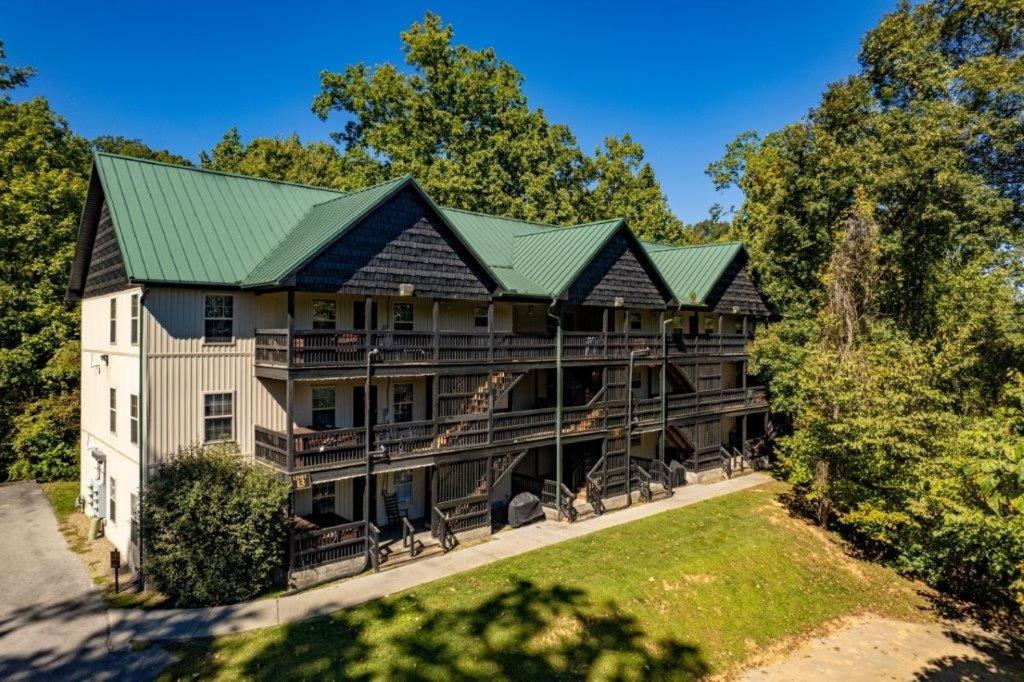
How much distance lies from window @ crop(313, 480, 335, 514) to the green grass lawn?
5285 millimetres

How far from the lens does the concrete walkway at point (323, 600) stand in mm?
15078

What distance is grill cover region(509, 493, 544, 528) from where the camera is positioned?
75.5 feet

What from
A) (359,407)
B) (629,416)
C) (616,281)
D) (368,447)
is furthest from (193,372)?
(629,416)

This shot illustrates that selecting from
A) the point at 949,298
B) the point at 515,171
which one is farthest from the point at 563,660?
the point at 515,171

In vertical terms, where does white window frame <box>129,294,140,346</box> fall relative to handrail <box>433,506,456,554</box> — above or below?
above

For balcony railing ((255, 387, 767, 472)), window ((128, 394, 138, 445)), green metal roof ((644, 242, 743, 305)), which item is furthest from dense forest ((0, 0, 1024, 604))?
window ((128, 394, 138, 445))

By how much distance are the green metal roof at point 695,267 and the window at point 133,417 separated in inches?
921

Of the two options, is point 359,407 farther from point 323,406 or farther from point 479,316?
point 479,316

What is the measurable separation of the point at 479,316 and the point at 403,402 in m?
4.59

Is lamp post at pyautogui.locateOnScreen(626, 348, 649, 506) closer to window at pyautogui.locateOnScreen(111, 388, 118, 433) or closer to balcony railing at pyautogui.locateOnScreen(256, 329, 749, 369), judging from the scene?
balcony railing at pyautogui.locateOnScreen(256, 329, 749, 369)

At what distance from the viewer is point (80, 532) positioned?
22297 millimetres

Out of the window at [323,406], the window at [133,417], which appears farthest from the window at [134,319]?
the window at [323,406]

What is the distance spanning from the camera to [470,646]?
578 inches

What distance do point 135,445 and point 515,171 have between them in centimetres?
3518
